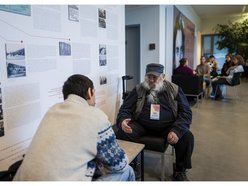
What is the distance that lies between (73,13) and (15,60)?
924 millimetres

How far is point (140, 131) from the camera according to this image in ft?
7.98

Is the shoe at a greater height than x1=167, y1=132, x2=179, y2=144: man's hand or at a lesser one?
lesser

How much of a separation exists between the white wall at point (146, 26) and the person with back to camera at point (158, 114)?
2983mm

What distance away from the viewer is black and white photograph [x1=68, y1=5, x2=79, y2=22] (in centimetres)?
245

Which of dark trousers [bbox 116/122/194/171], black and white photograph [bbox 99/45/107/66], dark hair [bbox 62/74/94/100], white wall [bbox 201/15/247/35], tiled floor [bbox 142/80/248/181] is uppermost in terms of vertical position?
white wall [bbox 201/15/247/35]

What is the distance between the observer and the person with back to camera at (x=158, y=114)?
2.25 m

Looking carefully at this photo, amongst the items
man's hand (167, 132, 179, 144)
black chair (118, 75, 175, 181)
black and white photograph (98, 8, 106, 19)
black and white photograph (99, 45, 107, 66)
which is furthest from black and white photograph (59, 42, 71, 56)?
man's hand (167, 132, 179, 144)

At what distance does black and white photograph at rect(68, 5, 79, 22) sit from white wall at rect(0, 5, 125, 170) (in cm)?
5

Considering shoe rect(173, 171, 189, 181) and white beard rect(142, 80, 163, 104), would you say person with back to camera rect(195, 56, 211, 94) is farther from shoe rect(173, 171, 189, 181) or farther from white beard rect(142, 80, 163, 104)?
shoe rect(173, 171, 189, 181)

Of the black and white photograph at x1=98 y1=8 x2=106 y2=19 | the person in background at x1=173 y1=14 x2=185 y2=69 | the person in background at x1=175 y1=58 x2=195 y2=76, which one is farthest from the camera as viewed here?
the person in background at x1=173 y1=14 x2=185 y2=69

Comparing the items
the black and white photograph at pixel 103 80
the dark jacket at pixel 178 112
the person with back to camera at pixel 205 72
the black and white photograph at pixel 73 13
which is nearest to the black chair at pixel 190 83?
the person with back to camera at pixel 205 72

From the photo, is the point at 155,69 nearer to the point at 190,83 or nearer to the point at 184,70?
the point at 190,83

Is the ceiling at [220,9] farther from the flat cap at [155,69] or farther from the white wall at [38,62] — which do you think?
the flat cap at [155,69]
